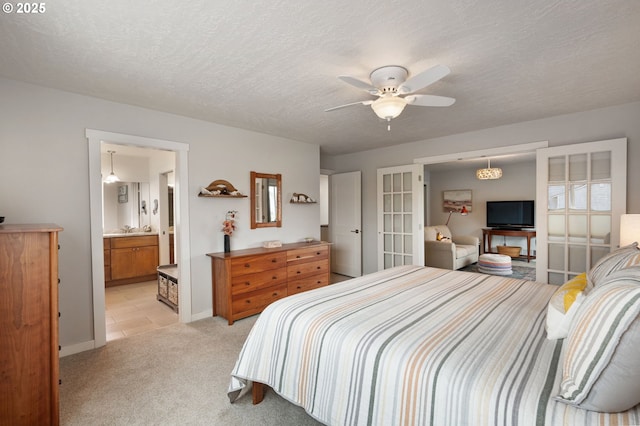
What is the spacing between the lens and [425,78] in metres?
1.89

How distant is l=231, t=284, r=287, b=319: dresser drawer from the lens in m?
3.35

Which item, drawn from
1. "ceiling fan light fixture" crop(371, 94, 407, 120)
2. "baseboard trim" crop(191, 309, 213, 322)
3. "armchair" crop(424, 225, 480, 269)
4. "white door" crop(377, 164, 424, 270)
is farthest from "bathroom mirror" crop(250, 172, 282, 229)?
"armchair" crop(424, 225, 480, 269)

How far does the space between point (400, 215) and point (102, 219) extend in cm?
399

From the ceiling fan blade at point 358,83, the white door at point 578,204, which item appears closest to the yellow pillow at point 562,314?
the ceiling fan blade at point 358,83

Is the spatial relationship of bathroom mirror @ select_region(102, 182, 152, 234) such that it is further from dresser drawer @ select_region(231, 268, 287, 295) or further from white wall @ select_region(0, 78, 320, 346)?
dresser drawer @ select_region(231, 268, 287, 295)

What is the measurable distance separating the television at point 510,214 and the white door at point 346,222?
408cm

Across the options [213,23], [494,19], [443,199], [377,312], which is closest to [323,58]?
[213,23]

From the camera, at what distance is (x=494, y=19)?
1.64 m

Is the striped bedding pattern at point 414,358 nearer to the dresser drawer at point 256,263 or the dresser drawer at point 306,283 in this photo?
the dresser drawer at point 256,263

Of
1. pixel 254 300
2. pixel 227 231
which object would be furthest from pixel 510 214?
pixel 227 231

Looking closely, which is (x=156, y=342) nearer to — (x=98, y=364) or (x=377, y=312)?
(x=98, y=364)

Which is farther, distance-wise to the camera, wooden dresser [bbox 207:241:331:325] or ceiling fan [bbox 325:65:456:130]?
wooden dresser [bbox 207:241:331:325]

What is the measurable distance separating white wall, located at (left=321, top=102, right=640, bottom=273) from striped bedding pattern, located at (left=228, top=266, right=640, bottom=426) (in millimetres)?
2098

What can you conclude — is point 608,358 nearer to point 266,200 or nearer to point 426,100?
point 426,100
